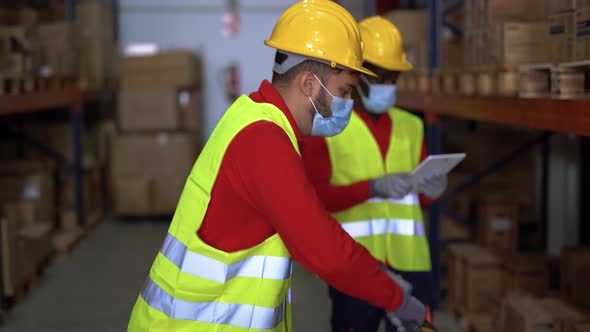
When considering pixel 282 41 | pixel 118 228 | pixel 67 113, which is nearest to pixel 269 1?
pixel 67 113

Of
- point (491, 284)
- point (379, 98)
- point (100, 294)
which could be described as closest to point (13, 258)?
point (100, 294)

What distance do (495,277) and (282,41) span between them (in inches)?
143

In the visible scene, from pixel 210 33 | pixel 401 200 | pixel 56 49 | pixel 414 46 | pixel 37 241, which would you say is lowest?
pixel 37 241

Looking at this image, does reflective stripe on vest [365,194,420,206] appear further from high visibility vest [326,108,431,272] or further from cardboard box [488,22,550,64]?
cardboard box [488,22,550,64]

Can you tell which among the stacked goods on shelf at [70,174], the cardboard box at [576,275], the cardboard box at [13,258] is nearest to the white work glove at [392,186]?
the cardboard box at [576,275]

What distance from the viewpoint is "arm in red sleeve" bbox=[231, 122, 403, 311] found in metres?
1.72

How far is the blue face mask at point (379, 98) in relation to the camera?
321 cm

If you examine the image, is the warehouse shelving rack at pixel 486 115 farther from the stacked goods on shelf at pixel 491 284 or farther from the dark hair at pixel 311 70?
the dark hair at pixel 311 70

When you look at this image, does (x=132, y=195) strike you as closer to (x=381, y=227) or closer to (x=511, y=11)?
(x=511, y=11)

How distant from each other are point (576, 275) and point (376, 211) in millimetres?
1838

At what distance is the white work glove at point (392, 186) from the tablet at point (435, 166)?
0.04m

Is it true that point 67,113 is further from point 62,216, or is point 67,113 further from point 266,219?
point 266,219

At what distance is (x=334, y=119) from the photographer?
2.17m

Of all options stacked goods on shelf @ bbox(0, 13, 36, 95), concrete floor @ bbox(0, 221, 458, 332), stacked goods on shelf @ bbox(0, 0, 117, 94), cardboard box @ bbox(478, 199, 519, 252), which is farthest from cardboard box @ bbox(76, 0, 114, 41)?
cardboard box @ bbox(478, 199, 519, 252)
